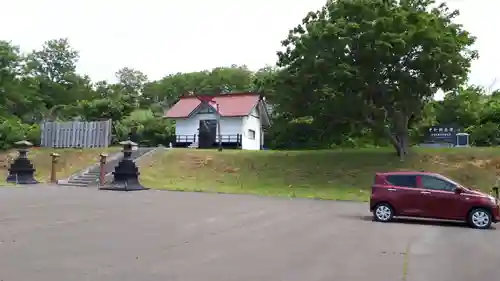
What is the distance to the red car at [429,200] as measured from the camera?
1320 centimetres

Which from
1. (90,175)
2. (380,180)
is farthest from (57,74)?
(380,180)

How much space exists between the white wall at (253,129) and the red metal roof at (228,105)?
984 millimetres

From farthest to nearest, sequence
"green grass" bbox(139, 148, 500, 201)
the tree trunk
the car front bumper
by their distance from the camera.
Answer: the tree trunk → "green grass" bbox(139, 148, 500, 201) → the car front bumper

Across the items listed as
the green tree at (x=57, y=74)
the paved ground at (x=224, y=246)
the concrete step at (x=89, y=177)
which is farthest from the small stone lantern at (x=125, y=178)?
the green tree at (x=57, y=74)

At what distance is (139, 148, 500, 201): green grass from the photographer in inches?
955

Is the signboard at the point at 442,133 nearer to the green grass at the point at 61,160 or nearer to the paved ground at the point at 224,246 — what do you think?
the green grass at the point at 61,160

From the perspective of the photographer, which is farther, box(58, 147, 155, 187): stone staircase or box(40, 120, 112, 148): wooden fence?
box(40, 120, 112, 148): wooden fence

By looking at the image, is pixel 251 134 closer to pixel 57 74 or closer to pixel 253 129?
pixel 253 129

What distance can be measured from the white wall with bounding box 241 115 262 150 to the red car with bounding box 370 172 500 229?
28.3 m

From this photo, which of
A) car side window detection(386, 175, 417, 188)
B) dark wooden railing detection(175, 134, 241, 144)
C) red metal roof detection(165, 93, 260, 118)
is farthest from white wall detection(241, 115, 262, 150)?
car side window detection(386, 175, 417, 188)

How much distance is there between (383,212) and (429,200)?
→ 1280mm

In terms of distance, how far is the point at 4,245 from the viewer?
7918mm

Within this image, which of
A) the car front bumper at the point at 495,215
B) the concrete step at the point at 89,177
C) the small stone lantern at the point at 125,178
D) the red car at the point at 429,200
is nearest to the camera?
the car front bumper at the point at 495,215

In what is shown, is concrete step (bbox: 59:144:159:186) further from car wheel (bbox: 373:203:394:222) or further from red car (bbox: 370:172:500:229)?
red car (bbox: 370:172:500:229)
